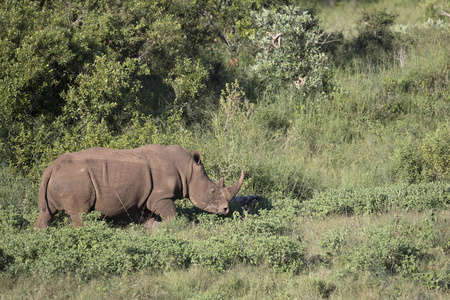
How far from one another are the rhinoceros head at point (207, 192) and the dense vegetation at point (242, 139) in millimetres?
188

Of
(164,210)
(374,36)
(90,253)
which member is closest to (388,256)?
(164,210)

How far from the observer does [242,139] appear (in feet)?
35.5

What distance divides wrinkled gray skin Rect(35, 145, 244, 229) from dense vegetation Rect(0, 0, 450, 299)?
27 centimetres

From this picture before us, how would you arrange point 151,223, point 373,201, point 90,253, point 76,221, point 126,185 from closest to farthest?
point 90,253 → point 76,221 → point 126,185 → point 151,223 → point 373,201

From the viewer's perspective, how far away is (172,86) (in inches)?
495

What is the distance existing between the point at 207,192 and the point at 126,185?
1159 mm

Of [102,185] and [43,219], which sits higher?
[102,185]

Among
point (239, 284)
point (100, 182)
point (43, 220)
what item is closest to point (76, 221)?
point (43, 220)

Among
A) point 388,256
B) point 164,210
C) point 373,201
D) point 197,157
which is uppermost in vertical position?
point 197,157

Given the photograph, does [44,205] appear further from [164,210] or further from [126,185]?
[164,210]

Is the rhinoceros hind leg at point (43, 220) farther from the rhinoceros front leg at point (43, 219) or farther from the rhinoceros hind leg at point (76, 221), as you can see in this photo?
the rhinoceros hind leg at point (76, 221)

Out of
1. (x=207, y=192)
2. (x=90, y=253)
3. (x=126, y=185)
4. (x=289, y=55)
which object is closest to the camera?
(x=90, y=253)

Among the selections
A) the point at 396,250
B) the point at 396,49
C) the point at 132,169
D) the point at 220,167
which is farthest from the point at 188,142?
the point at 396,49

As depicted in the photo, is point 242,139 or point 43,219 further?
point 242,139
